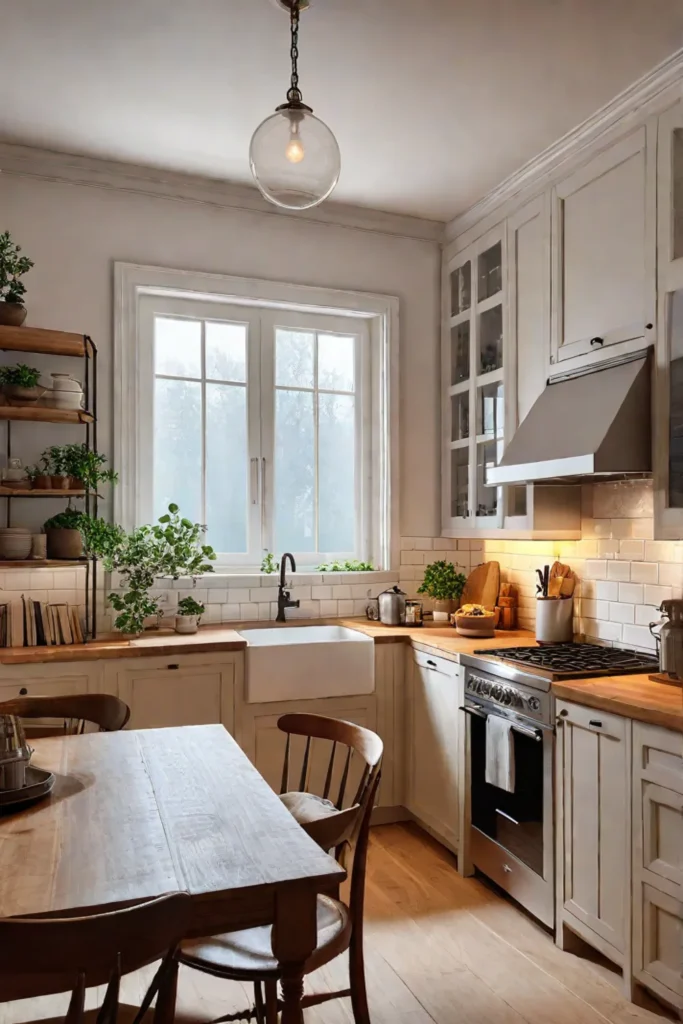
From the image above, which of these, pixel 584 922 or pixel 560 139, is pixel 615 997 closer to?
pixel 584 922

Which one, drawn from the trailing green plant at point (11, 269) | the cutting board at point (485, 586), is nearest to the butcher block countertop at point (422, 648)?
the cutting board at point (485, 586)

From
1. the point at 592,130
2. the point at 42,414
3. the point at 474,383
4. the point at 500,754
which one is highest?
the point at 592,130

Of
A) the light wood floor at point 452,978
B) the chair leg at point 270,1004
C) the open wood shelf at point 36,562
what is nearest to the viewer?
the chair leg at point 270,1004

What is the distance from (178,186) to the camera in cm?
389

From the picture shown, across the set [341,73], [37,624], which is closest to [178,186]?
[341,73]

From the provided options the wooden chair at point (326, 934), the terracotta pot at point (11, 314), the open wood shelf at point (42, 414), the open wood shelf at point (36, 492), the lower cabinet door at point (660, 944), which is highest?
the terracotta pot at point (11, 314)

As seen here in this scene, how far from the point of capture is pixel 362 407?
4453 mm

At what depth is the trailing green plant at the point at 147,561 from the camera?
3529 mm

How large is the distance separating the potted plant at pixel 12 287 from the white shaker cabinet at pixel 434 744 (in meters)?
2.36

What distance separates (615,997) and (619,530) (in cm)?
175

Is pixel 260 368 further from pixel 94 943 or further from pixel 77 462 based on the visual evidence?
pixel 94 943

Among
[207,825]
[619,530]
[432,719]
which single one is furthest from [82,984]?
[619,530]

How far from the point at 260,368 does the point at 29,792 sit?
9.32ft

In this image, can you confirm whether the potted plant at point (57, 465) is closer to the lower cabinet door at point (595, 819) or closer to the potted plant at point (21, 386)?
the potted plant at point (21, 386)
